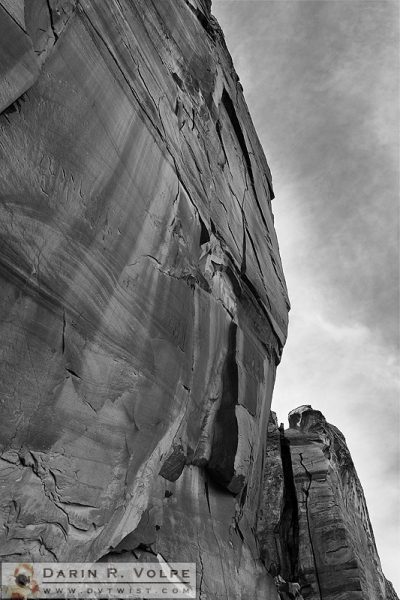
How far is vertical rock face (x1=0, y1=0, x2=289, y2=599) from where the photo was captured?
6.88 meters

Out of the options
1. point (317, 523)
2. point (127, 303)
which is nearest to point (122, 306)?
point (127, 303)

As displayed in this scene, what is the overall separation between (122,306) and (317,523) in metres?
14.7

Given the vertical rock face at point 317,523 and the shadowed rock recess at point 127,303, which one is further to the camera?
the vertical rock face at point 317,523

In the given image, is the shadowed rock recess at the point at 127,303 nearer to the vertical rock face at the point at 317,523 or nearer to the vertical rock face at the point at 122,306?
the vertical rock face at the point at 122,306

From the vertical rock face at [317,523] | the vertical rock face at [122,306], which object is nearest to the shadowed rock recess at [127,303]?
the vertical rock face at [122,306]

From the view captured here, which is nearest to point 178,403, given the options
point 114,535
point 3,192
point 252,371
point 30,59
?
point 114,535

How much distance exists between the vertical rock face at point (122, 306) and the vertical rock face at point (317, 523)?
7185 millimetres

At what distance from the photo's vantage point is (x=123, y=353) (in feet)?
27.6

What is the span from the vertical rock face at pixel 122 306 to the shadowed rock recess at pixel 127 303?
3 centimetres

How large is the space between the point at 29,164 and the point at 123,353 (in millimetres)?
3167

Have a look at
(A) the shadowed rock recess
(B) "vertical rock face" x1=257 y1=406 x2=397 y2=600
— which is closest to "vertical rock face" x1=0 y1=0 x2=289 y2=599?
(A) the shadowed rock recess

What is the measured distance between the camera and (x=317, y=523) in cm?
1939

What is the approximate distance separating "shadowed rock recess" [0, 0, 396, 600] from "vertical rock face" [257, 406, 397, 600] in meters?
7.16

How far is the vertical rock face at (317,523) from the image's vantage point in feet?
58.7
